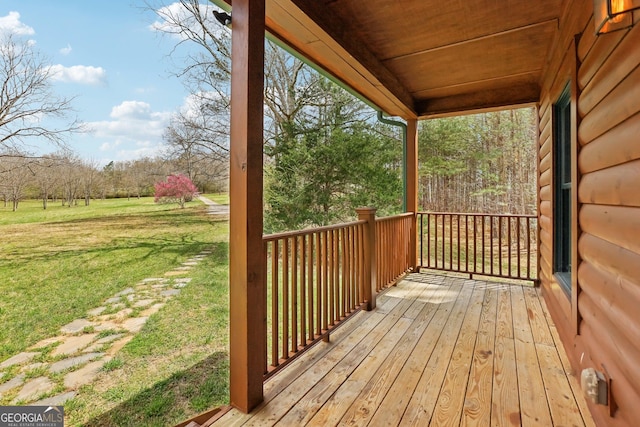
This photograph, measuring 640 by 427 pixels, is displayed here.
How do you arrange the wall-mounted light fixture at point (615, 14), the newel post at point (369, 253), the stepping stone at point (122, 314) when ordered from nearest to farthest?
the wall-mounted light fixture at point (615, 14), the stepping stone at point (122, 314), the newel post at point (369, 253)

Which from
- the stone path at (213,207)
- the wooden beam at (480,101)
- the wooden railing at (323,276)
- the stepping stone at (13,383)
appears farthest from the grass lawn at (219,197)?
the wooden beam at (480,101)

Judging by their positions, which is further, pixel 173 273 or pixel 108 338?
pixel 173 273

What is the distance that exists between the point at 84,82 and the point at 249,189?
4.18 ft

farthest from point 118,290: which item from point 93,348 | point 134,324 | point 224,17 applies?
point 224,17

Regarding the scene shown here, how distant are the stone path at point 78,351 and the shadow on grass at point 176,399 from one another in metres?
0.29

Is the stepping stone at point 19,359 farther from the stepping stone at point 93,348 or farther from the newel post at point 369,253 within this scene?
the newel post at point 369,253

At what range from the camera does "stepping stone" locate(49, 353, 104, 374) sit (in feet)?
5.76

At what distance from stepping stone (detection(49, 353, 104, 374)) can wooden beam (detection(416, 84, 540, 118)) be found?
4424mm

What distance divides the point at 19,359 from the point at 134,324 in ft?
2.18

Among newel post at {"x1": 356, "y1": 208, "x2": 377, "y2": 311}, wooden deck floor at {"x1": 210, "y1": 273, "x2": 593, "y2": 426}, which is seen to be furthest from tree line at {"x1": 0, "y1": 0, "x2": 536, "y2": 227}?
wooden deck floor at {"x1": 210, "y1": 273, "x2": 593, "y2": 426}

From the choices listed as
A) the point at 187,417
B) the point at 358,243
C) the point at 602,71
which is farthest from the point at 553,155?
the point at 187,417

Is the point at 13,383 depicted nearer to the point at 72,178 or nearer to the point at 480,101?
the point at 72,178

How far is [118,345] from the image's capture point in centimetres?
207

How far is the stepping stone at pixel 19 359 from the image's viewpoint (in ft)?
5.17
